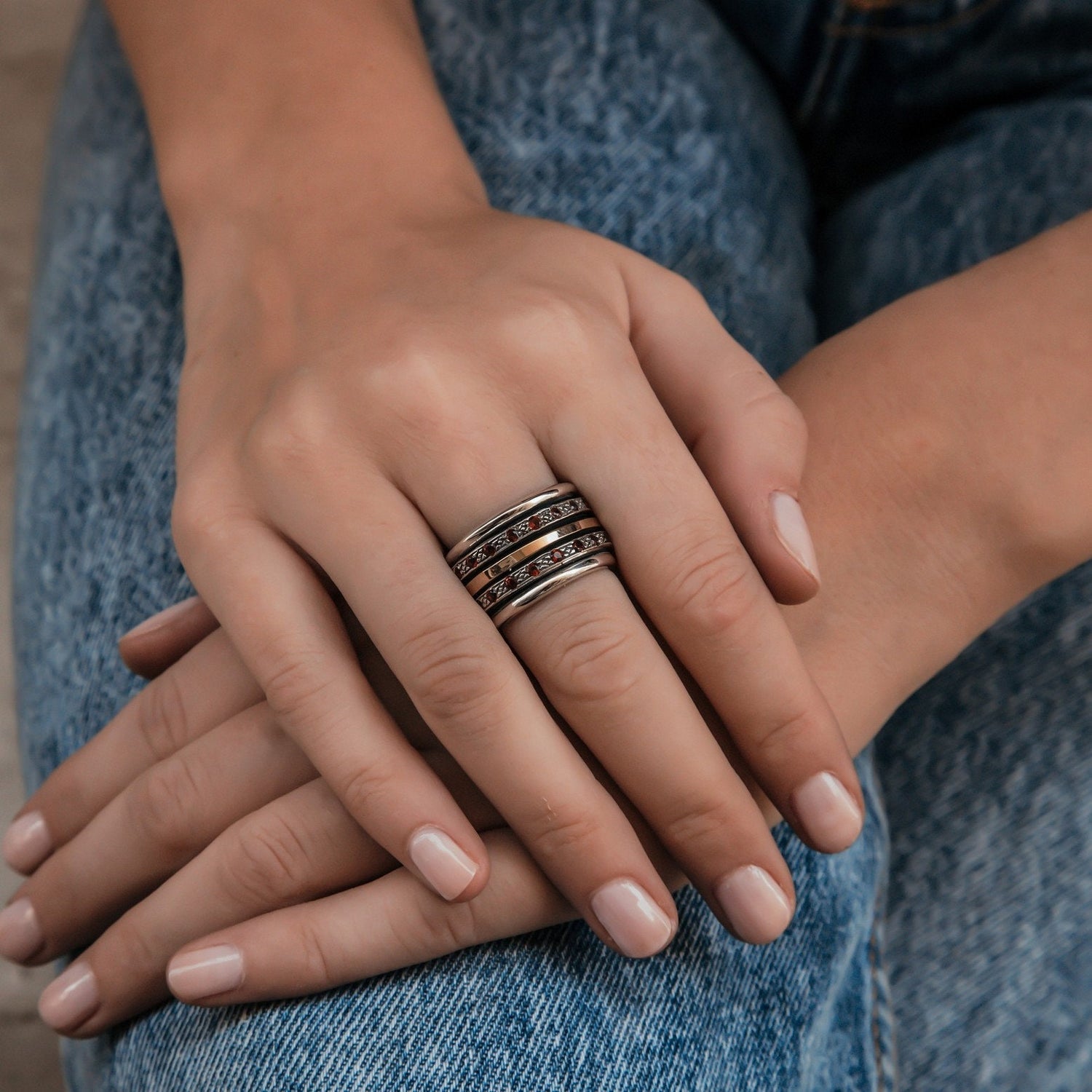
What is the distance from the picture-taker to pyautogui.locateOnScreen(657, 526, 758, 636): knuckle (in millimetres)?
624

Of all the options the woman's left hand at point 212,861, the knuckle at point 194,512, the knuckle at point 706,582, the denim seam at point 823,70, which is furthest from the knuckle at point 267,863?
the denim seam at point 823,70

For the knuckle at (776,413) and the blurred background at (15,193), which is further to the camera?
the blurred background at (15,193)

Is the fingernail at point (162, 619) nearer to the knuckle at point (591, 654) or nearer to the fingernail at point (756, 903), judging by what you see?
the knuckle at point (591, 654)

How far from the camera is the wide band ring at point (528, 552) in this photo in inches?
24.4

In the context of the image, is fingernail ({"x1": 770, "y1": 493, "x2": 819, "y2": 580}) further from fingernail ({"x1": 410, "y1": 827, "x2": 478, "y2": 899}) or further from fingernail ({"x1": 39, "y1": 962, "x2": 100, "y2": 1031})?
fingernail ({"x1": 39, "y1": 962, "x2": 100, "y2": 1031})

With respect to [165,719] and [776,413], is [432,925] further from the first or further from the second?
[776,413]

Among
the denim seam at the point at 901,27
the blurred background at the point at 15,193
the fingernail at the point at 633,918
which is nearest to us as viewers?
the fingernail at the point at 633,918

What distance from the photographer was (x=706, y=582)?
624 millimetres

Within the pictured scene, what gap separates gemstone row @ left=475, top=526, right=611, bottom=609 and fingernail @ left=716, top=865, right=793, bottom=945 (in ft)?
0.73

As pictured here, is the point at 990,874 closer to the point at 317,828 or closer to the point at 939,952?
the point at 939,952

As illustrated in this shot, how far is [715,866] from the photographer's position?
0.63 metres

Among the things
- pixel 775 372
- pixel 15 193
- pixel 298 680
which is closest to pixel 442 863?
pixel 298 680

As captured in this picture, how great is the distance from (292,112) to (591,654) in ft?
1.75

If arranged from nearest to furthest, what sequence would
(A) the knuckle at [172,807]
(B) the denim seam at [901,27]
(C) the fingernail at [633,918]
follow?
(C) the fingernail at [633,918] → (A) the knuckle at [172,807] → (B) the denim seam at [901,27]
